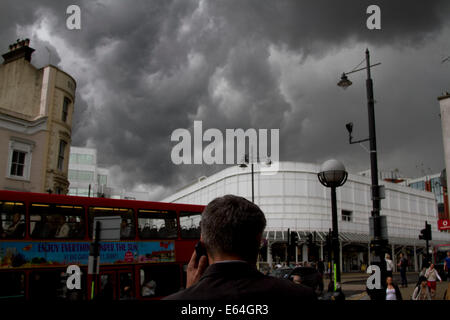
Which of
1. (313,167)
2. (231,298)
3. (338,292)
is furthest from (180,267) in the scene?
(313,167)

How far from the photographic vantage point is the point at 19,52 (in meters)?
28.0

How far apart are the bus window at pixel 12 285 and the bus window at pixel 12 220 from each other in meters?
1.00

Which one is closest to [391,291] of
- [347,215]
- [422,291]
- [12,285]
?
[422,291]

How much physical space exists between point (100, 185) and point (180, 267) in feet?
231

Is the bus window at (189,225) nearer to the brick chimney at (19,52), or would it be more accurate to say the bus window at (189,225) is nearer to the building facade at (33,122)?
the building facade at (33,122)

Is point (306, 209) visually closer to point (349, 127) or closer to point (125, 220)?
point (349, 127)

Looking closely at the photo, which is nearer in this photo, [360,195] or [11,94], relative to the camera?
[11,94]

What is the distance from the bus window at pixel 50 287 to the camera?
1129 cm

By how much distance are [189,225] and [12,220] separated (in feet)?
19.4

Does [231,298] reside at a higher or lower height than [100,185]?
lower

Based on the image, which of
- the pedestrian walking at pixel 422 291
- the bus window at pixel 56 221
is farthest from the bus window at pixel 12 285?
the pedestrian walking at pixel 422 291

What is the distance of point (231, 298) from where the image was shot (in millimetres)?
1635

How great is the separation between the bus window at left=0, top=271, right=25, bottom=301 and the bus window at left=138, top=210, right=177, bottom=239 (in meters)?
Answer: 3.76
